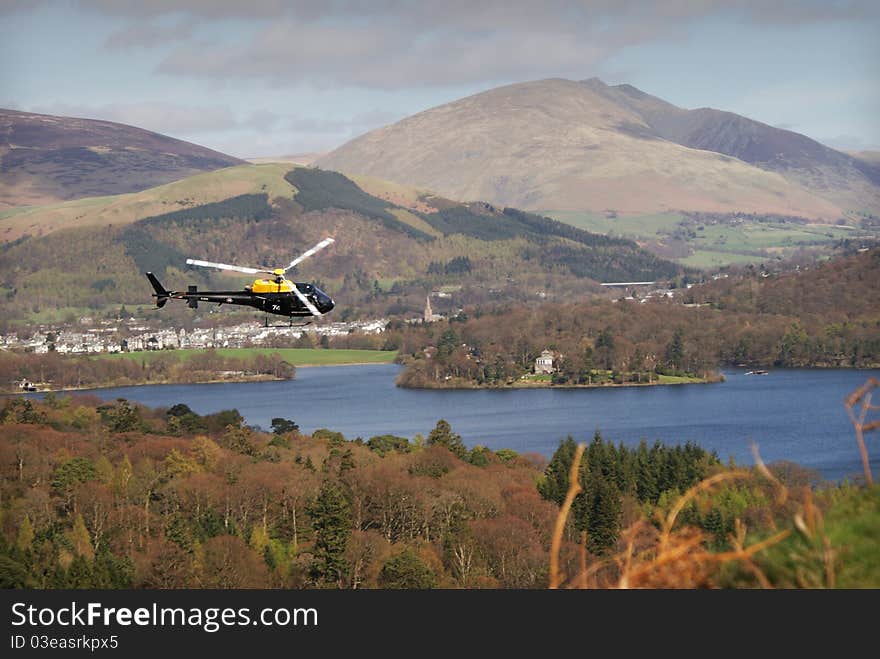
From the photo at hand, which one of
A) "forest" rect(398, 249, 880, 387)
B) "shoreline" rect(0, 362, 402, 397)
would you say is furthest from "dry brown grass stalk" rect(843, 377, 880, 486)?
"forest" rect(398, 249, 880, 387)

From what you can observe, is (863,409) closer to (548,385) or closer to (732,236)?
(548,385)

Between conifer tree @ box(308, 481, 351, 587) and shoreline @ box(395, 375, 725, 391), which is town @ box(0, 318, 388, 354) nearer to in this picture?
shoreline @ box(395, 375, 725, 391)

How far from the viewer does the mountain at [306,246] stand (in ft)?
393

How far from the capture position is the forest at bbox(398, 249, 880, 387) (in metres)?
73.5

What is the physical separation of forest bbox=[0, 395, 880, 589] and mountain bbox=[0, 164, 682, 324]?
71.6 m

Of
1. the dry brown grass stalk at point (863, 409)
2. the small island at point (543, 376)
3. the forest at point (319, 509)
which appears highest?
the dry brown grass stalk at point (863, 409)

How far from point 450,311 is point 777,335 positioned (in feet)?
134

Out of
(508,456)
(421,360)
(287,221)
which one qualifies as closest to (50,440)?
(508,456)

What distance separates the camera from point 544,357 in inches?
3123

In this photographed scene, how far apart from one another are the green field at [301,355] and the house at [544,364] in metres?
10.9

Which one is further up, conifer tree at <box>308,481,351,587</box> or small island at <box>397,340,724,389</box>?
conifer tree at <box>308,481,351,587</box>

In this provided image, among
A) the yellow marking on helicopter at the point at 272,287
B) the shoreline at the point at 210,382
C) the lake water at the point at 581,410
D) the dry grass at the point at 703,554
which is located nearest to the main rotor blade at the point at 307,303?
the yellow marking on helicopter at the point at 272,287

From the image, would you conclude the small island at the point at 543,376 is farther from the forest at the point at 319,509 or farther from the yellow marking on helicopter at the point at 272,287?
the yellow marking on helicopter at the point at 272,287

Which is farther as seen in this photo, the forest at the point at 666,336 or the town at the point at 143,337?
the town at the point at 143,337
